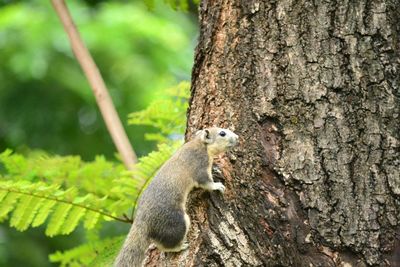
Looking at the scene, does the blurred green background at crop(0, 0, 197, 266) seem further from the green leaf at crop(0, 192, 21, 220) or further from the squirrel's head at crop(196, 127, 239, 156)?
the squirrel's head at crop(196, 127, 239, 156)

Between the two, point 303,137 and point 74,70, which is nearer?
point 303,137

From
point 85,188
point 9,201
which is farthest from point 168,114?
point 9,201

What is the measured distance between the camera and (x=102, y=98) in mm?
4953

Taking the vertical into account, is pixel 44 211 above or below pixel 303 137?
below

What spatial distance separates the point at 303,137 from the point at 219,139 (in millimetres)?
401

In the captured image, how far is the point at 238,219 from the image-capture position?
12.3 feet

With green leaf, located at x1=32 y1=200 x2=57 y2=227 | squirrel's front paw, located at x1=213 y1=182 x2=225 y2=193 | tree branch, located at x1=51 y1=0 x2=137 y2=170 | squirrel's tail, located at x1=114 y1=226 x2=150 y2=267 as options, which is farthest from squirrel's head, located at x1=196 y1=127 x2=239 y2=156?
green leaf, located at x1=32 y1=200 x2=57 y2=227

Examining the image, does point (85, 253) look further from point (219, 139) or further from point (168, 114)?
point (219, 139)

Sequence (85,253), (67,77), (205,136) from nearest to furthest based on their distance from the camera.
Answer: (205,136) → (85,253) → (67,77)

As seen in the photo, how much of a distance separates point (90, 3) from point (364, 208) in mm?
6712

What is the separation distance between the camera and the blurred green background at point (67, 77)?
813 centimetres

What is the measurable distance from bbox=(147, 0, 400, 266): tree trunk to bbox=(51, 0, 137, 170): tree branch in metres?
0.82

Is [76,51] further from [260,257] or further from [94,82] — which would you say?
[260,257]

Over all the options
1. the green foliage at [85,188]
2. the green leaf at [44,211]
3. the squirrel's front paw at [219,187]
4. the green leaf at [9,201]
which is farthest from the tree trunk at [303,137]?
the green leaf at [9,201]
